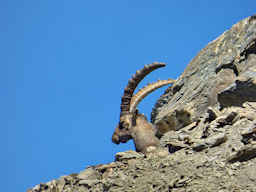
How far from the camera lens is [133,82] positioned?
12188mm

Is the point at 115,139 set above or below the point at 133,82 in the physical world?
below

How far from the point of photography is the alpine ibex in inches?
437

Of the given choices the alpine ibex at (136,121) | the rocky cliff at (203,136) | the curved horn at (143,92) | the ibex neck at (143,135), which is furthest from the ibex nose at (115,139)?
the rocky cliff at (203,136)

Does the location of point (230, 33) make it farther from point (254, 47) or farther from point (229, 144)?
point (229, 144)

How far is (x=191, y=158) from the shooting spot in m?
7.39

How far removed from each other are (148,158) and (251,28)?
17.2 feet

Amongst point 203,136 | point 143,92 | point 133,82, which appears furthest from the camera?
point 143,92

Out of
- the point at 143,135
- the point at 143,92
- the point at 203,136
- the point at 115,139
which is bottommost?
the point at 203,136

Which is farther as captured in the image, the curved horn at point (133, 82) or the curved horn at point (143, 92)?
the curved horn at point (143, 92)

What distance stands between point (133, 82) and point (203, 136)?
14.2 feet

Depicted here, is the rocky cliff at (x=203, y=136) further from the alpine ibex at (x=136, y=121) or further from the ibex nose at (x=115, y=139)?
the ibex nose at (x=115, y=139)

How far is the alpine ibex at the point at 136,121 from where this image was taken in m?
11.1

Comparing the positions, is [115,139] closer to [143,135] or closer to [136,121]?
[136,121]

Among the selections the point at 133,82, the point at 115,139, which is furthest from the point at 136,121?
the point at 133,82
